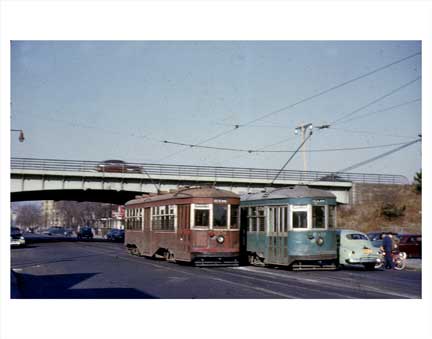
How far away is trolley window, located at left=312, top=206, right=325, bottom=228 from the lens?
21969mm

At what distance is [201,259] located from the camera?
23.2 metres

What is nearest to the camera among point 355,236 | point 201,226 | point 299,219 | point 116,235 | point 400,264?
point 299,219

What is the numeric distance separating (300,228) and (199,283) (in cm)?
634

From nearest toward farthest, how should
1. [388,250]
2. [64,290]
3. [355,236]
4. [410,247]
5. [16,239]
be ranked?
[64,290], [355,236], [388,250], [410,247], [16,239]

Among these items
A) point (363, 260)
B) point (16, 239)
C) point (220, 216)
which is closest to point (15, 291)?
point (220, 216)

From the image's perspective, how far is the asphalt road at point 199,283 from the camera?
46.9 feet

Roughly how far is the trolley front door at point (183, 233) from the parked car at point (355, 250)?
5.95 m

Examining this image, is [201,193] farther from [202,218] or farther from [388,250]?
[388,250]

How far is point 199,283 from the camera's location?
1655cm

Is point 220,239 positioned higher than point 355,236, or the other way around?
point 355,236

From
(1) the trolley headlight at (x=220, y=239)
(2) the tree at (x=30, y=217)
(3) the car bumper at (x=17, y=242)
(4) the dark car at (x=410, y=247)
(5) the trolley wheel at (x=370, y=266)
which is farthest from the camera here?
(2) the tree at (x=30, y=217)

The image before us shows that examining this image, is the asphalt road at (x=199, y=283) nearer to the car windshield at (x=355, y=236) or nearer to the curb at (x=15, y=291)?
the curb at (x=15, y=291)

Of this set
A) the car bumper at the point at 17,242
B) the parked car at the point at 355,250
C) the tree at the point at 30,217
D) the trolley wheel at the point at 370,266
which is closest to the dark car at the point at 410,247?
the trolley wheel at the point at 370,266
